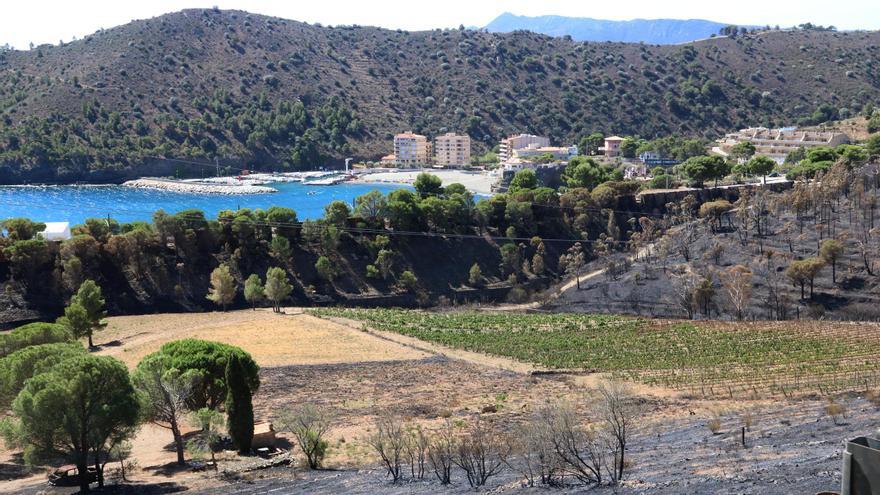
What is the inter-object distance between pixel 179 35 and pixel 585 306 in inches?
4690

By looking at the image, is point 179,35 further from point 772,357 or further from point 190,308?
point 772,357

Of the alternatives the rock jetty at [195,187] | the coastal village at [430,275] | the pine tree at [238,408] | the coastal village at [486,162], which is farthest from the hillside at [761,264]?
the rock jetty at [195,187]

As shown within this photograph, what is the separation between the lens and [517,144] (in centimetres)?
12500

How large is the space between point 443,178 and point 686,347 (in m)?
81.1

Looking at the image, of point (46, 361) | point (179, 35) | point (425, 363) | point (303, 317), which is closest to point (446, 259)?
point (303, 317)

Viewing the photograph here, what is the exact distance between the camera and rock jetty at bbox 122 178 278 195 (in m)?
112

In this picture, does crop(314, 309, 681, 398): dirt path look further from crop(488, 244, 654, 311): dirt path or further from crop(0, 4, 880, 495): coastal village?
crop(488, 244, 654, 311): dirt path

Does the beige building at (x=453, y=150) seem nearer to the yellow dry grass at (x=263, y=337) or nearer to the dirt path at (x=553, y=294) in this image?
the dirt path at (x=553, y=294)

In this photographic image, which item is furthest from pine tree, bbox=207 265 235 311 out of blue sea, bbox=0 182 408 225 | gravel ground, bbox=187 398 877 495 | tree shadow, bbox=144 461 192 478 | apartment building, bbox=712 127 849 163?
apartment building, bbox=712 127 849 163

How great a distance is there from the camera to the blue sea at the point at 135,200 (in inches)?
3745

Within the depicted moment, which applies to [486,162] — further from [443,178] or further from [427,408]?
[427,408]

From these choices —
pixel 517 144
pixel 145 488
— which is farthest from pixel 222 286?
pixel 517 144

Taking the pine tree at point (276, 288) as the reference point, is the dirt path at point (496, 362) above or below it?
below

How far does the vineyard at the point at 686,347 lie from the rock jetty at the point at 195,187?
65741mm
